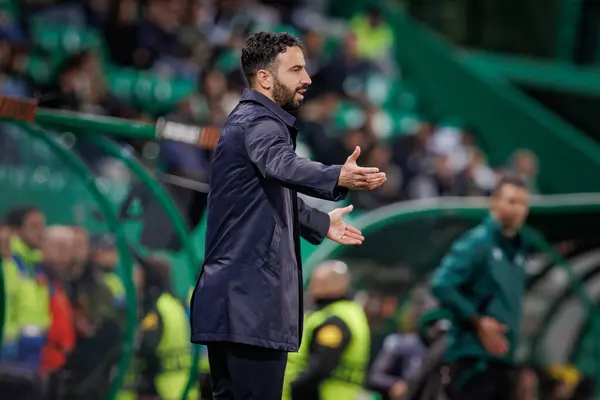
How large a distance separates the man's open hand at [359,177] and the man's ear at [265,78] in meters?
0.47

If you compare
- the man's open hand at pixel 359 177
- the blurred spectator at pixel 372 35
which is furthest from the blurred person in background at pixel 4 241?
the blurred spectator at pixel 372 35

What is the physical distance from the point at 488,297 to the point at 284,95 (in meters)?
2.31

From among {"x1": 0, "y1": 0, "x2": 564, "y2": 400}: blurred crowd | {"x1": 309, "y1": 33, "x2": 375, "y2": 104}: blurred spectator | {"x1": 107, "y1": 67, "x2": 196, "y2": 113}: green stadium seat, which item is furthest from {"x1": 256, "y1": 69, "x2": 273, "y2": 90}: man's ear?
{"x1": 309, "y1": 33, "x2": 375, "y2": 104}: blurred spectator

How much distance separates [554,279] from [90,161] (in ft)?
9.90

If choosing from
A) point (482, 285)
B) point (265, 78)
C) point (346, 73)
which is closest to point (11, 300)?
point (482, 285)

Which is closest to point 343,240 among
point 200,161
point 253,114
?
point 253,114

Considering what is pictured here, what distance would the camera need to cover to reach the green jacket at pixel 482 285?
5855 millimetres

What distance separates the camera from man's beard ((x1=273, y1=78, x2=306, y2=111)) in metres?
3.91

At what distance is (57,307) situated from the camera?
589 centimetres

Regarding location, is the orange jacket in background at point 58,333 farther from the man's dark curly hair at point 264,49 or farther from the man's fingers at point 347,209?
the man's dark curly hair at point 264,49

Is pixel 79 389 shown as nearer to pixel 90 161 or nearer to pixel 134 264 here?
pixel 134 264

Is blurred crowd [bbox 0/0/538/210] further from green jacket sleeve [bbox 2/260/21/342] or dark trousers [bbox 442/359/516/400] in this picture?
dark trousers [bbox 442/359/516/400]

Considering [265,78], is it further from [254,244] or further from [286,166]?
[254,244]

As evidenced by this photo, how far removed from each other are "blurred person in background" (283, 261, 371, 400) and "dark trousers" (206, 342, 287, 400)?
201 cm
